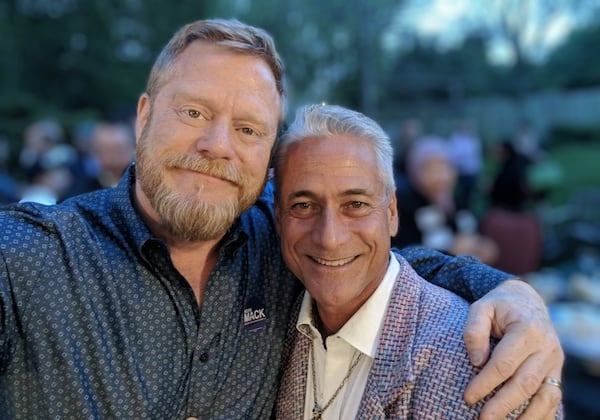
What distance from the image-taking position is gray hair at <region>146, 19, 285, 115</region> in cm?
188

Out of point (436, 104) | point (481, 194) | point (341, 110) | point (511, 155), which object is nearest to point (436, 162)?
point (511, 155)

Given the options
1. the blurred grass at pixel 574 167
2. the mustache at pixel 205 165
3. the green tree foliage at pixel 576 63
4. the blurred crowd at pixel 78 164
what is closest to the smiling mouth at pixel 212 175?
the mustache at pixel 205 165

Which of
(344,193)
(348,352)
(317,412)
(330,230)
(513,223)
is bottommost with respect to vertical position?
(513,223)

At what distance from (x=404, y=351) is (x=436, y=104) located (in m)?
23.2

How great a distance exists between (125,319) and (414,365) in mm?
835

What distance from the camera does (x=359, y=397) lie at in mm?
1774

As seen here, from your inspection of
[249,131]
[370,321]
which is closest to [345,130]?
[249,131]

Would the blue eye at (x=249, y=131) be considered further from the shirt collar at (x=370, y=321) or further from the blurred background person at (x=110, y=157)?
the blurred background person at (x=110, y=157)

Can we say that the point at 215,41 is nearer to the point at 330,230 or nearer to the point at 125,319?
the point at 330,230

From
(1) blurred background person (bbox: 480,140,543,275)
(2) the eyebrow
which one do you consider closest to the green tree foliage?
(1) blurred background person (bbox: 480,140,543,275)

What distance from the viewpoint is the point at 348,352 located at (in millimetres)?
1883

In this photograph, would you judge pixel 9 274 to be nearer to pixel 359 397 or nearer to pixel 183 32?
pixel 183 32

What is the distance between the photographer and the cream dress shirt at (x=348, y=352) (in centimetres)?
180

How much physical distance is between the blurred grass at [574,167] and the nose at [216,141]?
12.7m
